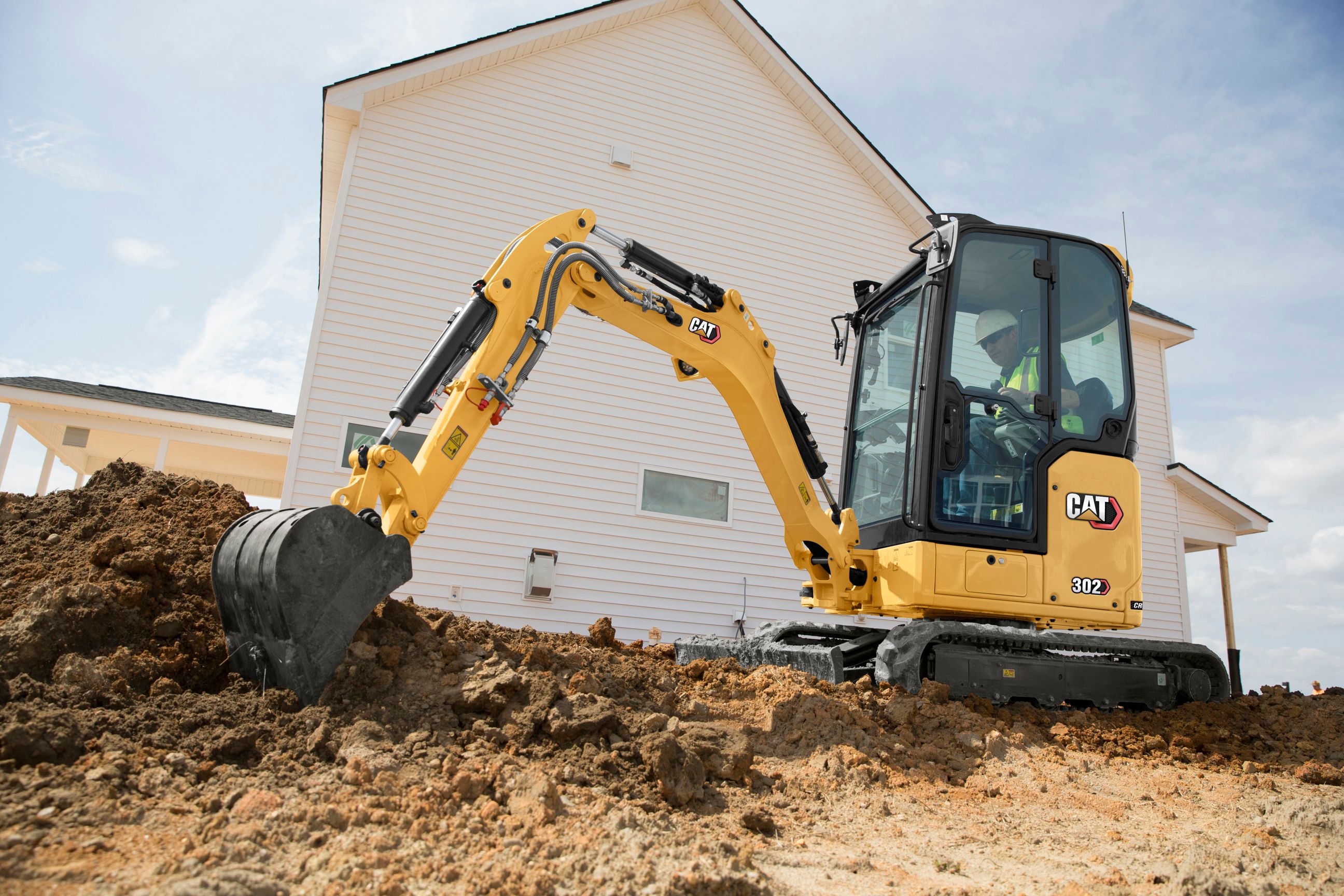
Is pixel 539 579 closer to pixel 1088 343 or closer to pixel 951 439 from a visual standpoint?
pixel 951 439

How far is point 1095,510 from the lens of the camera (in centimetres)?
543

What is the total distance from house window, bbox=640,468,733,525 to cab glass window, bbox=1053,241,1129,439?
18.0ft

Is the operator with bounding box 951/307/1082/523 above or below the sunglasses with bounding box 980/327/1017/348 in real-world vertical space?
below

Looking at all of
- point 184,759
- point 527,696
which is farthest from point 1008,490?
point 184,759

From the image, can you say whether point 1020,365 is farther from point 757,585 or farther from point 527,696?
point 757,585

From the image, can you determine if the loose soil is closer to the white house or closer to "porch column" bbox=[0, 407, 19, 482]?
the white house

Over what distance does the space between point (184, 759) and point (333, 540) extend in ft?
3.54

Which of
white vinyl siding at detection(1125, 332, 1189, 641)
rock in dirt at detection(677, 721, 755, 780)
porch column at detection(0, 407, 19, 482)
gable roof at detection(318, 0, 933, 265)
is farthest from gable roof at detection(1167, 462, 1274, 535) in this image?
porch column at detection(0, 407, 19, 482)

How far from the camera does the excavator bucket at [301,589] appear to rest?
3.71 metres

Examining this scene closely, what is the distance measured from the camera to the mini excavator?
16.0 feet

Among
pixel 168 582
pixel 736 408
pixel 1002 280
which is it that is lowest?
pixel 168 582

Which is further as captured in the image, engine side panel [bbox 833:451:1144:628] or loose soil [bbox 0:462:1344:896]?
engine side panel [bbox 833:451:1144:628]

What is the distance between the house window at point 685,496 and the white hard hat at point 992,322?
17.4 ft

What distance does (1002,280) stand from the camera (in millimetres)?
5742
